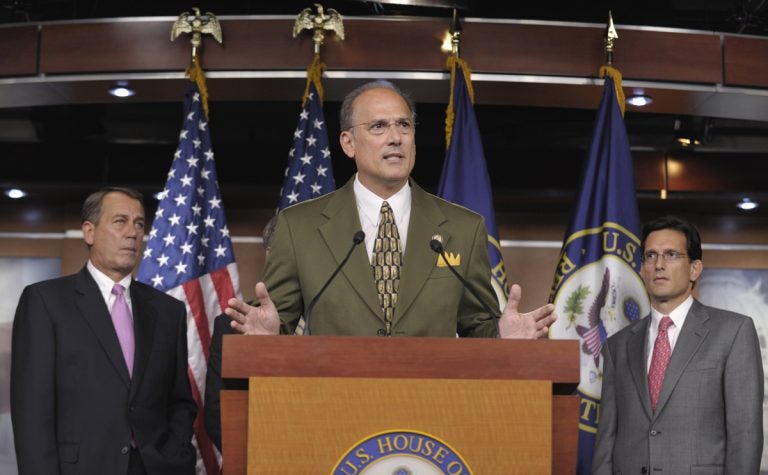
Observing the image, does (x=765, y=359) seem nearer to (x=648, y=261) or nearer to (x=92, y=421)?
(x=648, y=261)

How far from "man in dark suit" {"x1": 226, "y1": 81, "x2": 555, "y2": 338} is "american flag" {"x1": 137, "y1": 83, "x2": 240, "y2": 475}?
1952mm

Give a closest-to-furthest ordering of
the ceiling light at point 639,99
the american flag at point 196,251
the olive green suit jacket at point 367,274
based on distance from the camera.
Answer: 1. the olive green suit jacket at point 367,274
2. the american flag at point 196,251
3. the ceiling light at point 639,99

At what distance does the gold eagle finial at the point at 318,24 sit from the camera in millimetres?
4594

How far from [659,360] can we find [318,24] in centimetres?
212

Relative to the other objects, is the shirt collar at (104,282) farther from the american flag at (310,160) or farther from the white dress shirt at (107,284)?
the american flag at (310,160)

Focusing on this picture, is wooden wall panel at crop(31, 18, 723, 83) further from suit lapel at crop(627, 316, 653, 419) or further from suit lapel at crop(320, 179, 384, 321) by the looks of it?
suit lapel at crop(320, 179, 384, 321)

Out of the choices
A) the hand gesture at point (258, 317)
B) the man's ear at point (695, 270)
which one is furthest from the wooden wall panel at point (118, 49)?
the hand gesture at point (258, 317)

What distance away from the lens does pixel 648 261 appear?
3.93 meters

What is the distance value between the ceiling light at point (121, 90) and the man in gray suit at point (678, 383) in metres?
2.51

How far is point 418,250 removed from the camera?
2.42 meters

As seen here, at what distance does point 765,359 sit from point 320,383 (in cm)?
498

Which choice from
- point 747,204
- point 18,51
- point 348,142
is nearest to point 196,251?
point 18,51

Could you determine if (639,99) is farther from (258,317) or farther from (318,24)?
(258,317)

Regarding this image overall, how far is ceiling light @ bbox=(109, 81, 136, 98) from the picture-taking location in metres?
4.77
